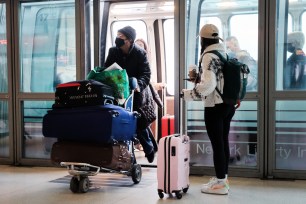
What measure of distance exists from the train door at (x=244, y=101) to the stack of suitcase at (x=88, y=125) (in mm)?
1240

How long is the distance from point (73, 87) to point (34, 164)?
6.66 ft

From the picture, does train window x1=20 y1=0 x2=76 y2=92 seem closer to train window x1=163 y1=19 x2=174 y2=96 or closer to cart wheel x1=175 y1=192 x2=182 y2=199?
cart wheel x1=175 y1=192 x2=182 y2=199

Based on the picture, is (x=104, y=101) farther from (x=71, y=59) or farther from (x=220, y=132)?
(x=71, y=59)

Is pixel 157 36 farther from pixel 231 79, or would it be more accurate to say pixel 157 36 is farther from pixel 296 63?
pixel 231 79

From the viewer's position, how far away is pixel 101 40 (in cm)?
559

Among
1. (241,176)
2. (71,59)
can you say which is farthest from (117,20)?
(241,176)

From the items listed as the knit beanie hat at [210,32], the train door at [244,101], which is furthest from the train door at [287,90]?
the knit beanie hat at [210,32]

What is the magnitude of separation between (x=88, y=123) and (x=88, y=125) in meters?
0.02

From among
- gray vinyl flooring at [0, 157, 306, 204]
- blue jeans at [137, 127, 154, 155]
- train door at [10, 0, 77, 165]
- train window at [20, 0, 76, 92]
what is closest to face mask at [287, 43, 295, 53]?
gray vinyl flooring at [0, 157, 306, 204]

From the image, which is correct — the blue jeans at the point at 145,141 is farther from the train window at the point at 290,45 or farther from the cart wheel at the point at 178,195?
the train window at the point at 290,45

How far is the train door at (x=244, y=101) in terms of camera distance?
459 centimetres

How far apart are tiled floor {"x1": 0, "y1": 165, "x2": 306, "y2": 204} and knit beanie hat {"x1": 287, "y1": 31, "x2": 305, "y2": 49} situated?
1.40 metres

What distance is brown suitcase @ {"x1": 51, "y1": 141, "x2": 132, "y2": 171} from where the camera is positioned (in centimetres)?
366

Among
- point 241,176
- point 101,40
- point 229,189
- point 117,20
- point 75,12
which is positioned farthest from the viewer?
point 117,20
